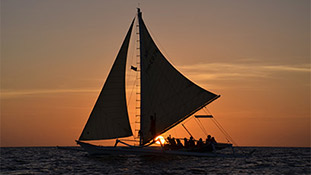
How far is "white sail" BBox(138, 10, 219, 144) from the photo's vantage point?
1720 inches

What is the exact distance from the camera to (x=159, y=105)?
4381cm

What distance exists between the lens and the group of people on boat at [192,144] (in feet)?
142

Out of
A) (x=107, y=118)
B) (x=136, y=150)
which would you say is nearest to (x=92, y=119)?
(x=107, y=118)

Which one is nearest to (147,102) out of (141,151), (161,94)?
(161,94)

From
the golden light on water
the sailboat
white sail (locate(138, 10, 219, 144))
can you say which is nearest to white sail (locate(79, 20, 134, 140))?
the sailboat

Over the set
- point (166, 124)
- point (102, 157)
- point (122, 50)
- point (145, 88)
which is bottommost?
point (102, 157)

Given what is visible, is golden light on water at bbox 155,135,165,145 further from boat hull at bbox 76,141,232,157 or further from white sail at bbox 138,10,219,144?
boat hull at bbox 76,141,232,157

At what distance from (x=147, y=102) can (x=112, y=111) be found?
354cm

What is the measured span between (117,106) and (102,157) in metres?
8.08

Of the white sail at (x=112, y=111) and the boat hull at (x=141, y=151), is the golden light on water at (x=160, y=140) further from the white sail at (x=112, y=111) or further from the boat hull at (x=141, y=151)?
the white sail at (x=112, y=111)

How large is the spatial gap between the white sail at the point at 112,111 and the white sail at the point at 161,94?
2.01 meters

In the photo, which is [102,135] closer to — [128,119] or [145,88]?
[128,119]

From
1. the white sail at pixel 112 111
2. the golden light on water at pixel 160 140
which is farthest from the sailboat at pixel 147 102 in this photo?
the golden light on water at pixel 160 140

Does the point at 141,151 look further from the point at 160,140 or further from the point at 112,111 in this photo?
the point at 112,111
